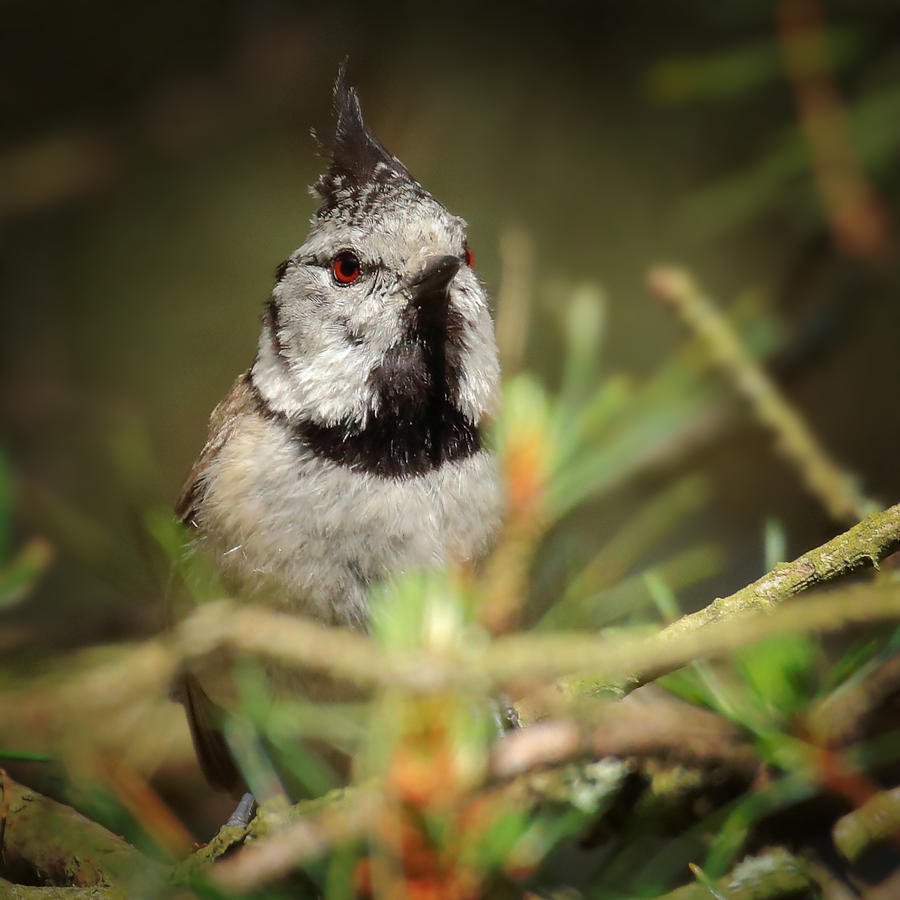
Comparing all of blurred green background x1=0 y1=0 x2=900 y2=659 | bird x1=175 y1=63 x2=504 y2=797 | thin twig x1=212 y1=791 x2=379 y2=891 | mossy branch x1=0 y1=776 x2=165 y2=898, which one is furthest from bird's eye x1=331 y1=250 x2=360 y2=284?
thin twig x1=212 y1=791 x2=379 y2=891

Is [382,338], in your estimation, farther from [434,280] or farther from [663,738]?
[663,738]

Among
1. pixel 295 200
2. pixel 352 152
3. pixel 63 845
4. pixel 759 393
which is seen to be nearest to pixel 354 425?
pixel 352 152

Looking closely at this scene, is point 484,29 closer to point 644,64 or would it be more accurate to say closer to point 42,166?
point 644,64

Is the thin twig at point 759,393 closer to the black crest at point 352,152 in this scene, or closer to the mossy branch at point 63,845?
the black crest at point 352,152

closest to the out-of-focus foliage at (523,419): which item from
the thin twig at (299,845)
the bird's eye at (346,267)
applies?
the thin twig at (299,845)

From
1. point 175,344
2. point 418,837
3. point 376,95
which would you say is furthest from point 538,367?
point 418,837

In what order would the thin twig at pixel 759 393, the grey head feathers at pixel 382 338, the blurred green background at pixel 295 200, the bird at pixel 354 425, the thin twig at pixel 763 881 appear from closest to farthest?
the thin twig at pixel 763 881 → the thin twig at pixel 759 393 → the bird at pixel 354 425 → the grey head feathers at pixel 382 338 → the blurred green background at pixel 295 200

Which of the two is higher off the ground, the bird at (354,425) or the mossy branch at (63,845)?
the bird at (354,425)

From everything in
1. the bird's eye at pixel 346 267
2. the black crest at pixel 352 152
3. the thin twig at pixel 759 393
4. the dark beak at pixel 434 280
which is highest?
the black crest at pixel 352 152
